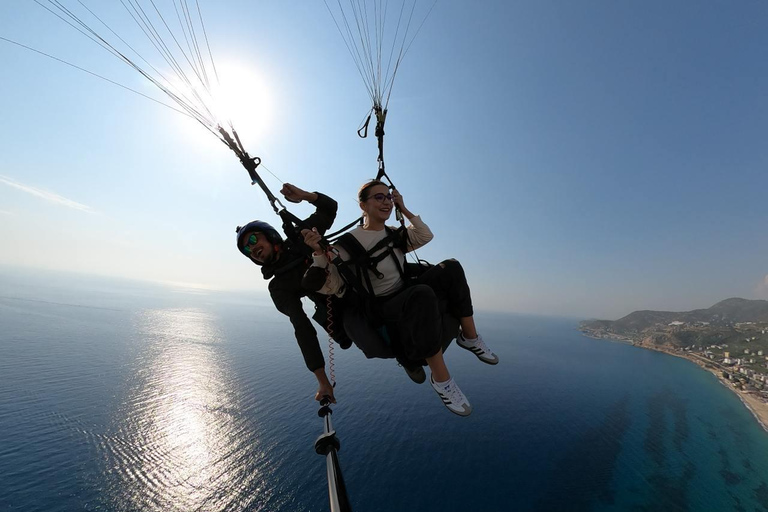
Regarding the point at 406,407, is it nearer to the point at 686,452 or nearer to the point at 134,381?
the point at 686,452

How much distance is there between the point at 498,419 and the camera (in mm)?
46938

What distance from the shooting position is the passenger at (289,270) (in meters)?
3.96

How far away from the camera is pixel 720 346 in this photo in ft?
335

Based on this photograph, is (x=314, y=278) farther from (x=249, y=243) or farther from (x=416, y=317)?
(x=249, y=243)

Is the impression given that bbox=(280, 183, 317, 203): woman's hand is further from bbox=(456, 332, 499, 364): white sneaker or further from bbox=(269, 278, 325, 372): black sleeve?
bbox=(456, 332, 499, 364): white sneaker

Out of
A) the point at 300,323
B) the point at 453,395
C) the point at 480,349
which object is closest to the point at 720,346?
the point at 480,349

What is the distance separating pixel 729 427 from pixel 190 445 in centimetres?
8992

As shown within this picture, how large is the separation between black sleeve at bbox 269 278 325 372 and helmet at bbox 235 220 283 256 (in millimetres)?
674

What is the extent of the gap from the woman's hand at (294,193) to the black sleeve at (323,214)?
25 centimetres

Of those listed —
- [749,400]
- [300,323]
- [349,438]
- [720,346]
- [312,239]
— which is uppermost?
[312,239]

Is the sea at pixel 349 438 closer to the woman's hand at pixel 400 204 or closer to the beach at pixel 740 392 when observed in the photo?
the beach at pixel 740 392

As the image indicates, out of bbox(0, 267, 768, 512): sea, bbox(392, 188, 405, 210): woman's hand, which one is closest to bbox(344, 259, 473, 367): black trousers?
bbox(392, 188, 405, 210): woman's hand

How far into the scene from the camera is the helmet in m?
3.94

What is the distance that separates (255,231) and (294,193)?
890 mm
